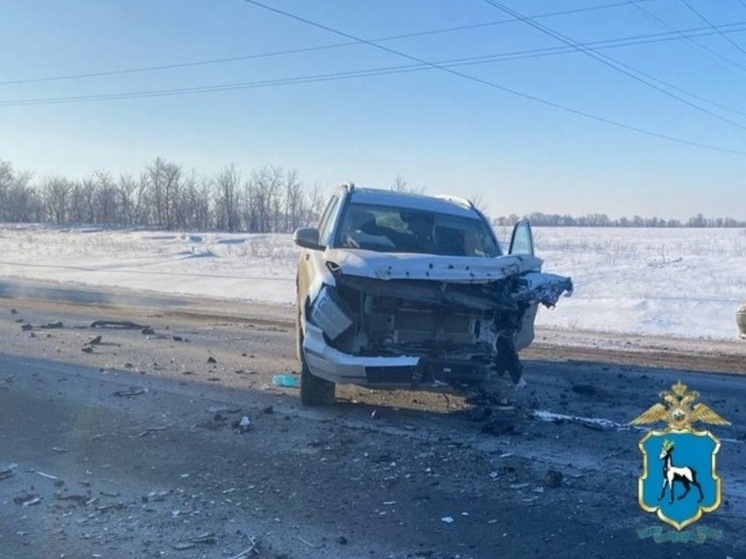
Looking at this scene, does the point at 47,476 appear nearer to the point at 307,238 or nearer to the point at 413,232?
the point at 307,238

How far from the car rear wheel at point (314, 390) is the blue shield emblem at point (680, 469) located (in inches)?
159

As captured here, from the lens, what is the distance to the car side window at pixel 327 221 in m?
8.17

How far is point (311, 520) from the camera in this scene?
4559 millimetres

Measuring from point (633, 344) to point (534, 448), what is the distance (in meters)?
7.98

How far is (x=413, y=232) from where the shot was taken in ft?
27.3

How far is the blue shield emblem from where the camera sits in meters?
3.22

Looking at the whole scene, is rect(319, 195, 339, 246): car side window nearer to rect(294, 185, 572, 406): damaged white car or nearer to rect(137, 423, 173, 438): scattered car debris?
rect(294, 185, 572, 406): damaged white car

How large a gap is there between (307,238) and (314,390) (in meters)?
1.61

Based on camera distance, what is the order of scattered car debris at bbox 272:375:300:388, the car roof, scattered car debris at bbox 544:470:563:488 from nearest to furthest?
scattered car debris at bbox 544:470:563:488 < scattered car debris at bbox 272:375:300:388 < the car roof

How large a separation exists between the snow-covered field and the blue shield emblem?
494 inches

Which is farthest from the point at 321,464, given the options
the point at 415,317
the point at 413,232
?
the point at 413,232

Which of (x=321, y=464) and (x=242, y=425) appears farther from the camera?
(x=242, y=425)

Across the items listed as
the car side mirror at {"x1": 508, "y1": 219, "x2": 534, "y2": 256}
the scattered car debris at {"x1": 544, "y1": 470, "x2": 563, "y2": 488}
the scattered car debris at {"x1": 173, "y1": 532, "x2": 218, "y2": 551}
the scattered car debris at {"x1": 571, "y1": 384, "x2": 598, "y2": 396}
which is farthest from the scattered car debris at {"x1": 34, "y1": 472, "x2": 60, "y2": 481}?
the car side mirror at {"x1": 508, "y1": 219, "x2": 534, "y2": 256}

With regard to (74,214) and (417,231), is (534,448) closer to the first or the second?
(417,231)
